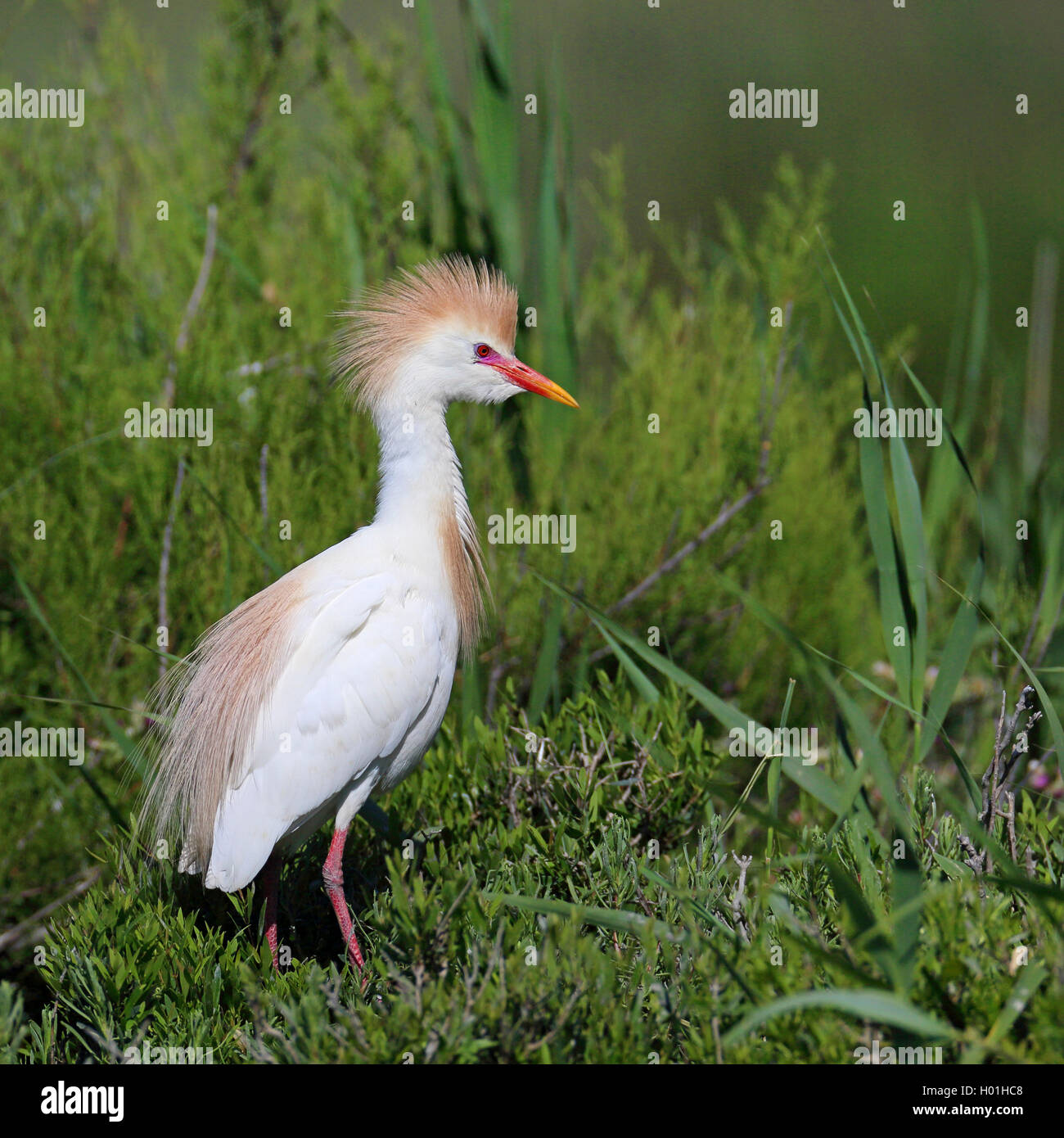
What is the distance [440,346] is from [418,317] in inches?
4.4

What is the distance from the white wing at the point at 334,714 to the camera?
2.60 meters

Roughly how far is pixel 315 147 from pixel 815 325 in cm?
286

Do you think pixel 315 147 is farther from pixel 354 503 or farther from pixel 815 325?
pixel 815 325

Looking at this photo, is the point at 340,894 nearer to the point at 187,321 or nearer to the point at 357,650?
the point at 357,650

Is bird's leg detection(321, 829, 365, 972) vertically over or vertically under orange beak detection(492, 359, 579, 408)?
under

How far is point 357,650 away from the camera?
2656mm

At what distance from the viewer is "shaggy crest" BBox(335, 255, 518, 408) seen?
286cm

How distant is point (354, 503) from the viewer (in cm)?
387

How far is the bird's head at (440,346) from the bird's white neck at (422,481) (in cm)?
4

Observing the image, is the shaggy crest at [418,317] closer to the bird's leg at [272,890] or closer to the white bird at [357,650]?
the white bird at [357,650]

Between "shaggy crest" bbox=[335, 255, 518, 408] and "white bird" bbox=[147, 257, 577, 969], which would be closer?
"white bird" bbox=[147, 257, 577, 969]

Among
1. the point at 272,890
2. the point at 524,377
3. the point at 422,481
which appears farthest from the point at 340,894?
the point at 524,377

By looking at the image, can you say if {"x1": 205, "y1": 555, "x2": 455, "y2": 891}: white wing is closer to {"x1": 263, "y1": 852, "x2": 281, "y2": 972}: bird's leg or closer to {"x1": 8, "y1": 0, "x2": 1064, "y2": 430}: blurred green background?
{"x1": 263, "y1": 852, "x2": 281, "y2": 972}: bird's leg

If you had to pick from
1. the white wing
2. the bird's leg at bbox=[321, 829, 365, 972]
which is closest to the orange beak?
the white wing
